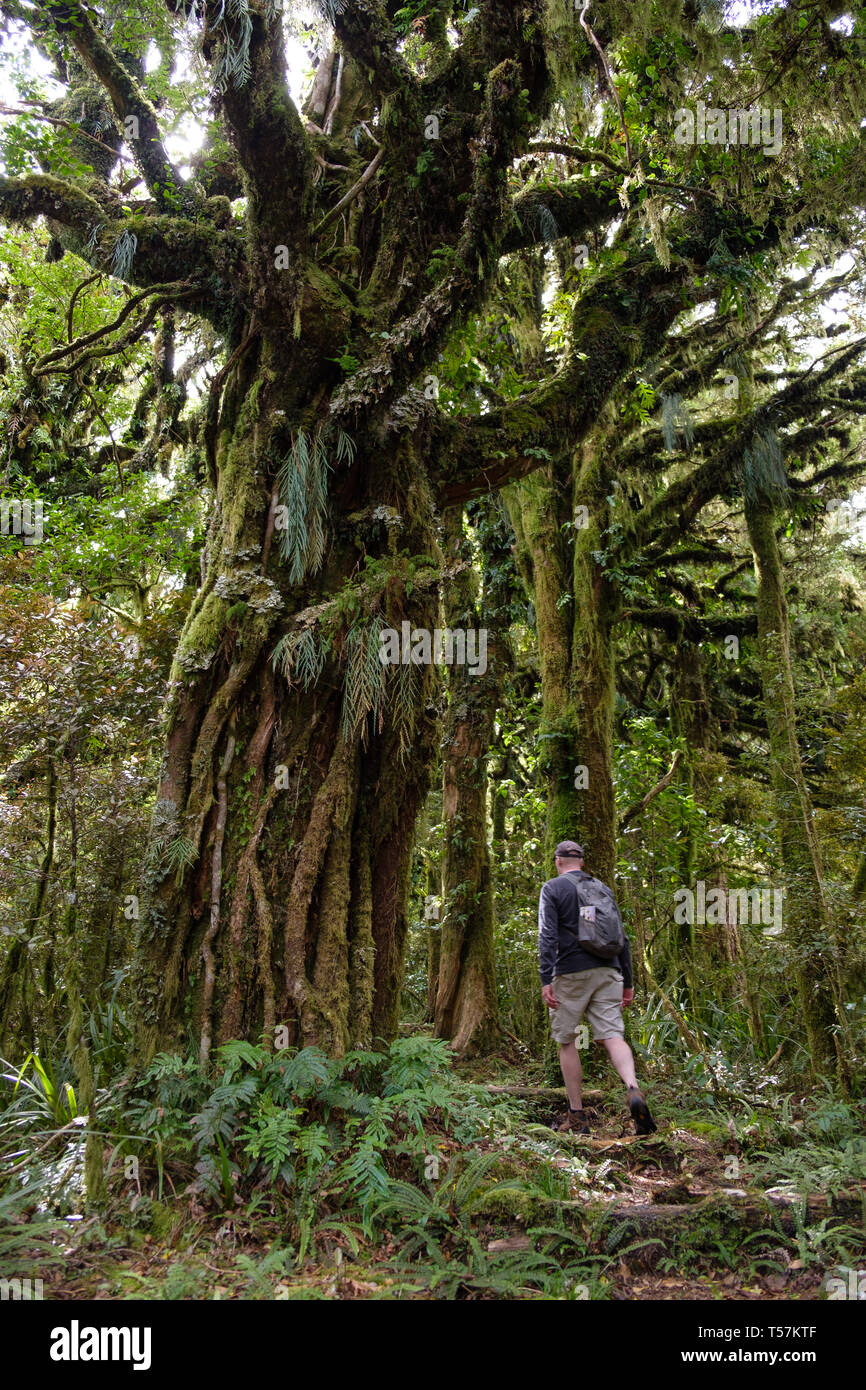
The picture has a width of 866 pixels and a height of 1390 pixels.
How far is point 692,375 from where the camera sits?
9.34 meters

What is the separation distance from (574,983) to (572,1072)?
1.77ft

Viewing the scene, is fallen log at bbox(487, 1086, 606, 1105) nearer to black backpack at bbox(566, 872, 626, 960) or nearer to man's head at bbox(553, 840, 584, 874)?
black backpack at bbox(566, 872, 626, 960)

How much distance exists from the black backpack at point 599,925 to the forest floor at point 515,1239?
3.80 ft

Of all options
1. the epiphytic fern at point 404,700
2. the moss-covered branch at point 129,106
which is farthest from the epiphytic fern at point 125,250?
the epiphytic fern at point 404,700

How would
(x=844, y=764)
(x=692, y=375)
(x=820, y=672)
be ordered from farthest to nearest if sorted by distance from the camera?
(x=820, y=672) < (x=692, y=375) < (x=844, y=764)

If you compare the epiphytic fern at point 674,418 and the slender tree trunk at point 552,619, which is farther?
the epiphytic fern at point 674,418

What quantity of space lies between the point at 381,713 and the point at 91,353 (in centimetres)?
348

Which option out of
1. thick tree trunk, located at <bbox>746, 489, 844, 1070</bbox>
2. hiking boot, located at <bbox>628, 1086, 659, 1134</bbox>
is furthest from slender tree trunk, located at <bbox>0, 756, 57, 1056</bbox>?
thick tree trunk, located at <bbox>746, 489, 844, 1070</bbox>

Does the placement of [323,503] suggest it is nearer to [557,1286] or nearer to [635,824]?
[557,1286]

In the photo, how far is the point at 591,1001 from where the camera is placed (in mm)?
4820

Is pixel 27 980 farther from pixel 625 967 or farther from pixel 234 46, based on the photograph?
pixel 234 46

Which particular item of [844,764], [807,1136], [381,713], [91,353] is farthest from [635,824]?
[91,353]

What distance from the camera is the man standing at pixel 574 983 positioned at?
4.73m

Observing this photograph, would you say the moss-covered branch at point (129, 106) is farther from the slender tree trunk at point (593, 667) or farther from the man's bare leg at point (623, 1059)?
the man's bare leg at point (623, 1059)
